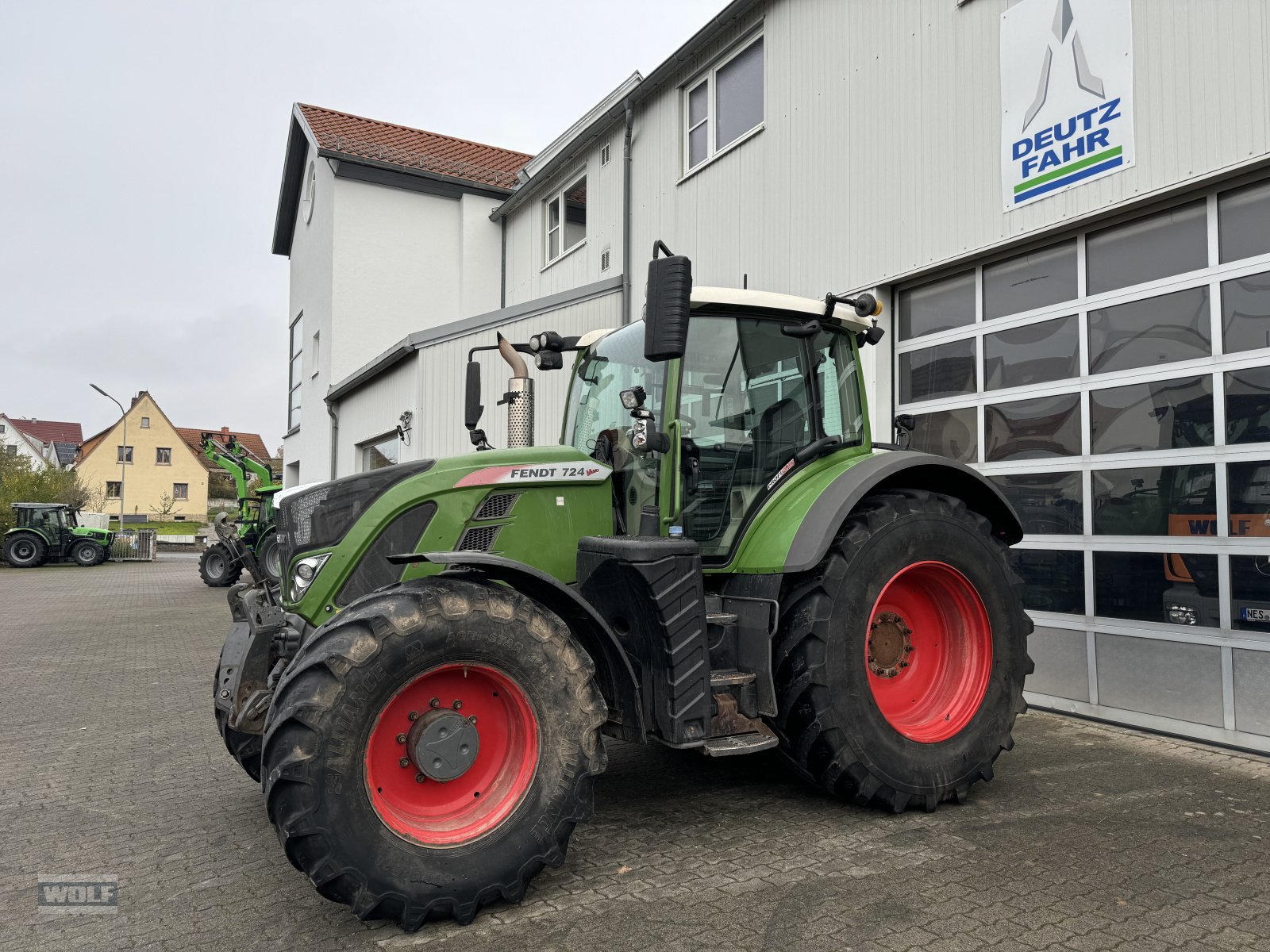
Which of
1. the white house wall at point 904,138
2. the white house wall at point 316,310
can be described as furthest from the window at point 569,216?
the white house wall at point 316,310

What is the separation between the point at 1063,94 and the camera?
5910mm

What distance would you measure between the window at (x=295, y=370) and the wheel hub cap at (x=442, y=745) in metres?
18.5

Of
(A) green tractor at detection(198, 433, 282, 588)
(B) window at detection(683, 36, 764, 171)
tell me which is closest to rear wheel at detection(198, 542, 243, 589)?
(A) green tractor at detection(198, 433, 282, 588)

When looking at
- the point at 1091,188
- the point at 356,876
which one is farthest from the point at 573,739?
the point at 1091,188

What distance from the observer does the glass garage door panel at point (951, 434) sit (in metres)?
6.87

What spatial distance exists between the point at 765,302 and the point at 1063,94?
3.11 metres

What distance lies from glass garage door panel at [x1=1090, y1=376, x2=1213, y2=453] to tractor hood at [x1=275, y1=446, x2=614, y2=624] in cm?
376

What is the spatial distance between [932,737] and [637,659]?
5.07 ft

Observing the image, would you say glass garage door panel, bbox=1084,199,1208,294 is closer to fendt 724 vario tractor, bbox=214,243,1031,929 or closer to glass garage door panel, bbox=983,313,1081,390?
glass garage door panel, bbox=983,313,1081,390

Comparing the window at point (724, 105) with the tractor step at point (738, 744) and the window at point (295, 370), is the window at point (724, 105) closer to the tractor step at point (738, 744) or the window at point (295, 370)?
the tractor step at point (738, 744)

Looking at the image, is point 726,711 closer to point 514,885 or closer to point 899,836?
point 899,836

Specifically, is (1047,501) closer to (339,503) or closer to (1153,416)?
(1153,416)

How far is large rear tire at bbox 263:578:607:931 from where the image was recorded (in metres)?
2.83

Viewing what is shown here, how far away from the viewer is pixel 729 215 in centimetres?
947
